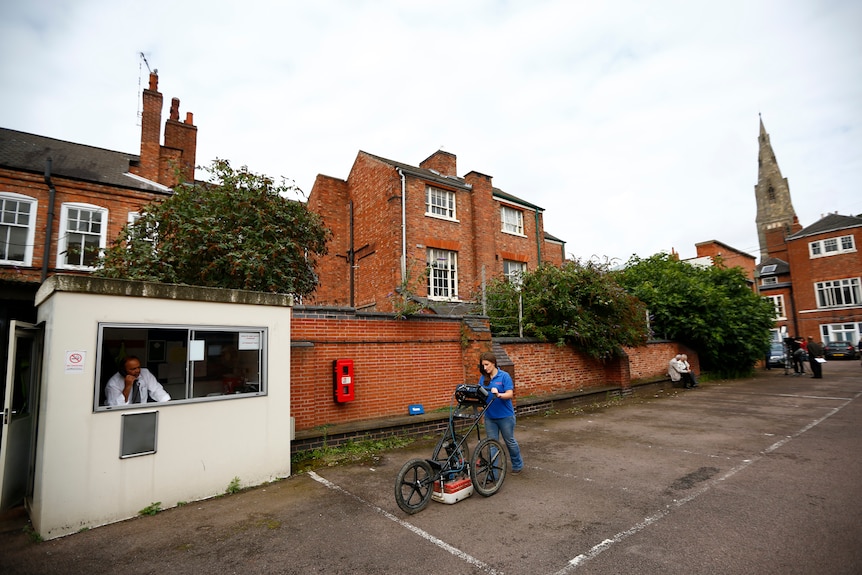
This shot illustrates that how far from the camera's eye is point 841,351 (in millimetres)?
29938

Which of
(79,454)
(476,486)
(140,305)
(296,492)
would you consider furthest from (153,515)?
(476,486)

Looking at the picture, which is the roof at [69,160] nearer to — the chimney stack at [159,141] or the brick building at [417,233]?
the chimney stack at [159,141]

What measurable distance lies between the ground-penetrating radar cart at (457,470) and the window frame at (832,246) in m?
44.8

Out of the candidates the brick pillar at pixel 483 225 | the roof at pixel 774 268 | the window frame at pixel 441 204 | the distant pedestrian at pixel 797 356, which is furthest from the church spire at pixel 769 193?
the window frame at pixel 441 204

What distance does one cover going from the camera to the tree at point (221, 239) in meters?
9.30

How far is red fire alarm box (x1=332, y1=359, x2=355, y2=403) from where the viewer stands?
7859 millimetres

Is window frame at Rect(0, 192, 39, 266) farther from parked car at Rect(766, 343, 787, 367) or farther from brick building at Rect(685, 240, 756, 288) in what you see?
brick building at Rect(685, 240, 756, 288)

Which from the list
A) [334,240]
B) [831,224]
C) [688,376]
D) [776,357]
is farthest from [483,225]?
[831,224]

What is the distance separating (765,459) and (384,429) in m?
6.37

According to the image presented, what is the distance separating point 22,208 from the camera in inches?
523

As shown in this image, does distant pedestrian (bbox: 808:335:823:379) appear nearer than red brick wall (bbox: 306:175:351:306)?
Yes

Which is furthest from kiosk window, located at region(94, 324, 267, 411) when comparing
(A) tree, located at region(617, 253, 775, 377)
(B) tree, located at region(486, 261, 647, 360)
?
(A) tree, located at region(617, 253, 775, 377)

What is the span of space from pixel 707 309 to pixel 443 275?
1154 centimetres

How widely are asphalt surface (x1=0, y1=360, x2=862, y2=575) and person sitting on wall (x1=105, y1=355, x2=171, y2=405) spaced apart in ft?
4.52
